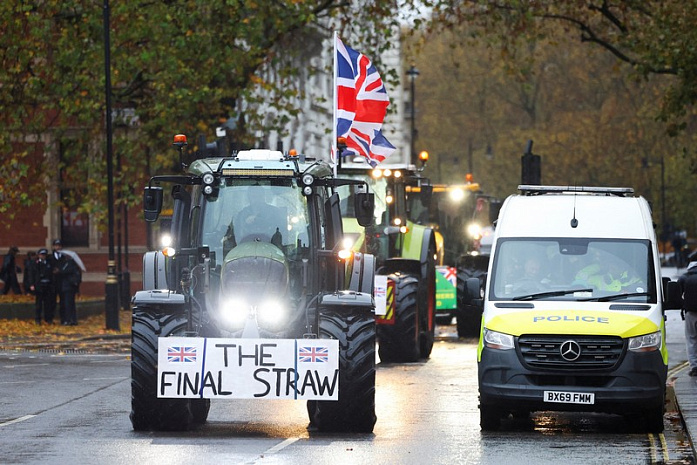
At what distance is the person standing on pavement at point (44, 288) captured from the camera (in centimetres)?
3347

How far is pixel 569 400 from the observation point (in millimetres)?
15562

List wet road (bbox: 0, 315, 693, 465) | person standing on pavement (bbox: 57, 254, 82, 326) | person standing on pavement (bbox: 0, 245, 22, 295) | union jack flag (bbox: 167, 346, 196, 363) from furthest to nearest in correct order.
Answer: person standing on pavement (bbox: 0, 245, 22, 295) → person standing on pavement (bbox: 57, 254, 82, 326) → union jack flag (bbox: 167, 346, 196, 363) → wet road (bbox: 0, 315, 693, 465)

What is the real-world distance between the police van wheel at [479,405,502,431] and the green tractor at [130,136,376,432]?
115 cm

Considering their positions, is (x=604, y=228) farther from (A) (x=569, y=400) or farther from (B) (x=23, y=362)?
(B) (x=23, y=362)

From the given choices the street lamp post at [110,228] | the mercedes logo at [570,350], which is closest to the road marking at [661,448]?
the mercedes logo at [570,350]

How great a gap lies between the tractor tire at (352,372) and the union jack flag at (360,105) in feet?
34.1

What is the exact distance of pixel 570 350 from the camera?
51.4ft

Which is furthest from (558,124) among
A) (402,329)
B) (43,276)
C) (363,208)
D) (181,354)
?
(181,354)

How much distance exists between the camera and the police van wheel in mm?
15953

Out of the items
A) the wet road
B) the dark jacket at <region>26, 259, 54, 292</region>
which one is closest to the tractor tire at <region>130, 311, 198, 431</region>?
the wet road

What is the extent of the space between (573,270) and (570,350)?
1431mm

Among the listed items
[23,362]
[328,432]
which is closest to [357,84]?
[23,362]

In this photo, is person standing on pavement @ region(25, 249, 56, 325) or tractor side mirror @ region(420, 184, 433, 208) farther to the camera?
person standing on pavement @ region(25, 249, 56, 325)

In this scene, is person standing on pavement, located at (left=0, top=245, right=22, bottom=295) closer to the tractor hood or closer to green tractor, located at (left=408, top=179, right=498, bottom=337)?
green tractor, located at (left=408, top=179, right=498, bottom=337)
